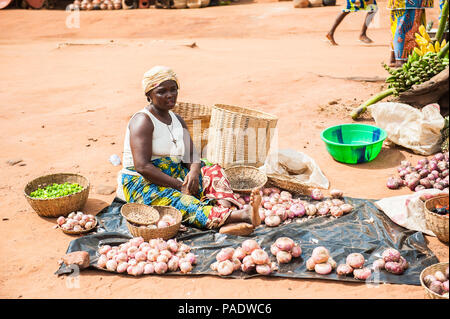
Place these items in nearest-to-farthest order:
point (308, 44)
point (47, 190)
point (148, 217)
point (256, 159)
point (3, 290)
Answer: point (3, 290), point (148, 217), point (47, 190), point (256, 159), point (308, 44)

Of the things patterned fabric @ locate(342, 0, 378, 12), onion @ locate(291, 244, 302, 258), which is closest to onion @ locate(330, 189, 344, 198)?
onion @ locate(291, 244, 302, 258)

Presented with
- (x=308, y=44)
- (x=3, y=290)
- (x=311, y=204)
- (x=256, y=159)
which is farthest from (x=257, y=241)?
(x=308, y=44)

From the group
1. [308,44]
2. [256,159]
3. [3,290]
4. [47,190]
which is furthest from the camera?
[308,44]

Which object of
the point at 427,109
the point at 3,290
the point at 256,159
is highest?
the point at 427,109

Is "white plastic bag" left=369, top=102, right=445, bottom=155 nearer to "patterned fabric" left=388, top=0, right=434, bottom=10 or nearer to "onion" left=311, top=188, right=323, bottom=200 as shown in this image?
"onion" left=311, top=188, right=323, bottom=200

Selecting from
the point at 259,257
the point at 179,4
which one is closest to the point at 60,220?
the point at 259,257

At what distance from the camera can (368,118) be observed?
5.76 metres

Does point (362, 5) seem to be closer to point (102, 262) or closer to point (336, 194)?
point (336, 194)

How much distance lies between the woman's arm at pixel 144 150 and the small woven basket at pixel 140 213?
0.73ft

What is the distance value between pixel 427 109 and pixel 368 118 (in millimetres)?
1100

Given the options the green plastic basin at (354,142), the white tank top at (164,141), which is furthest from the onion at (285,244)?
the green plastic basin at (354,142)

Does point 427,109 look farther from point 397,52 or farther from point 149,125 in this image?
point 149,125

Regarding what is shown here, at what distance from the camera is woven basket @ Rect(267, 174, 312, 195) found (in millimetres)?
3994

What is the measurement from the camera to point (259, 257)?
2.78 metres
